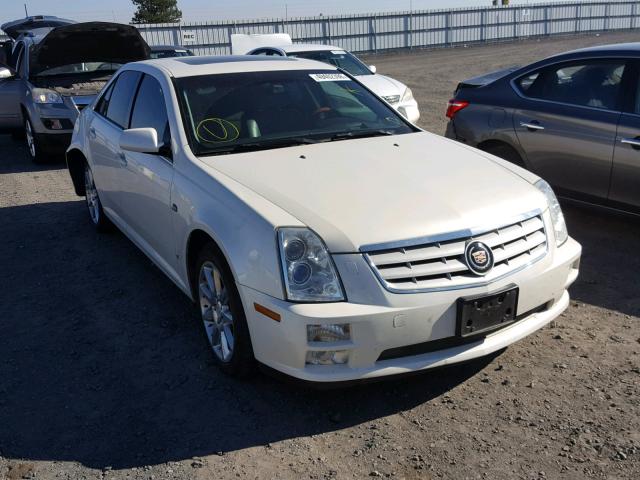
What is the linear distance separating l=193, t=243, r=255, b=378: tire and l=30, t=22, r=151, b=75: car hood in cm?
746

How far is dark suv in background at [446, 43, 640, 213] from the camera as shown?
5609 mm

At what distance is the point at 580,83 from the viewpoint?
19.9 feet

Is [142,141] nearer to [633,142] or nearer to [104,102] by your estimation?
[104,102]

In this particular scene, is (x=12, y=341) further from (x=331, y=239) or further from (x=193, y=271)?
(x=331, y=239)

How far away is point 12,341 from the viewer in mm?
4559

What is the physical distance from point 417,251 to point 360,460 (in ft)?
3.17

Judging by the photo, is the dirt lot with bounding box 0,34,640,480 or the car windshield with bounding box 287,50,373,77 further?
the car windshield with bounding box 287,50,373,77

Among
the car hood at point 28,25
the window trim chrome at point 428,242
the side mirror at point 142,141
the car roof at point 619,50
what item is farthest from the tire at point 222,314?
the car hood at point 28,25

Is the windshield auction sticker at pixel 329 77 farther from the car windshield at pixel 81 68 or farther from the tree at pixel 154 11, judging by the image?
the tree at pixel 154 11

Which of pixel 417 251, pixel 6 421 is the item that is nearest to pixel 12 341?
pixel 6 421

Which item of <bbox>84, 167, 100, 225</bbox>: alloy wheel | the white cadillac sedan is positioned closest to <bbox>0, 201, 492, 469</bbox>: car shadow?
the white cadillac sedan

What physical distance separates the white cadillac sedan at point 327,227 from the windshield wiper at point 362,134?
0.05 ft

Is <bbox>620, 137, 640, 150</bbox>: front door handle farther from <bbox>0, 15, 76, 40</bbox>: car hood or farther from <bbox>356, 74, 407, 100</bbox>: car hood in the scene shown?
<bbox>0, 15, 76, 40</bbox>: car hood

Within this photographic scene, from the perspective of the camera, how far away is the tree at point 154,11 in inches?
1743
